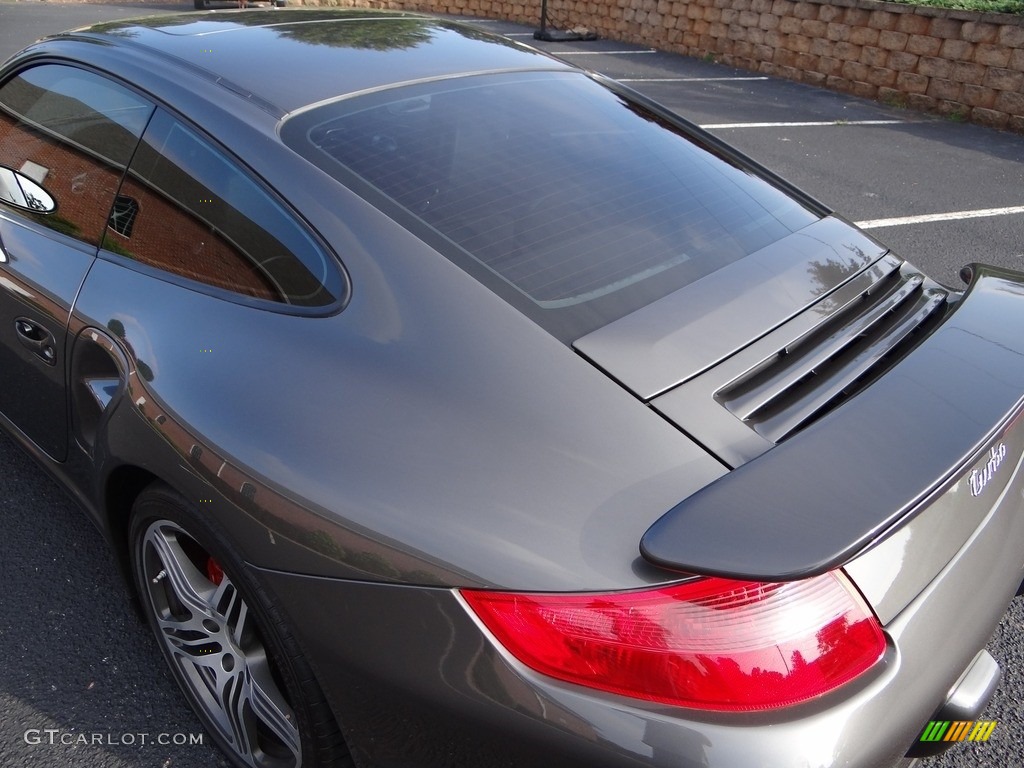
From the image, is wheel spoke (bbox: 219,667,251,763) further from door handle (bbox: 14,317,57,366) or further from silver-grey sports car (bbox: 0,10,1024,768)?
door handle (bbox: 14,317,57,366)

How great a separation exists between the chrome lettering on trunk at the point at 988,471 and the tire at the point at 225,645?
1232 millimetres

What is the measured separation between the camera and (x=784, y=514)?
1229mm

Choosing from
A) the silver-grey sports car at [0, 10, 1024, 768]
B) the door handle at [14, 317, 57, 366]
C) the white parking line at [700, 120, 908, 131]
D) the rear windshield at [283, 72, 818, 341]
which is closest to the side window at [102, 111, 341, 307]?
the silver-grey sports car at [0, 10, 1024, 768]

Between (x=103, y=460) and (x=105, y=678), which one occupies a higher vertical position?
(x=103, y=460)

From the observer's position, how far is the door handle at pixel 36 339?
7.03 feet

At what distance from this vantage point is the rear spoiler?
119cm

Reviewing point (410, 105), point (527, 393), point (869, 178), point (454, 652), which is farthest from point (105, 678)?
point (869, 178)

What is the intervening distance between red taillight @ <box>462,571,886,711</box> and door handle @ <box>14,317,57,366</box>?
1529 millimetres

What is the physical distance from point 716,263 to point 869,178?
240 inches

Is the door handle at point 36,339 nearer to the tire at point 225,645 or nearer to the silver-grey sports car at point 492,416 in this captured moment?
the silver-grey sports car at point 492,416

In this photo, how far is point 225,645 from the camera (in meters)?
1.84

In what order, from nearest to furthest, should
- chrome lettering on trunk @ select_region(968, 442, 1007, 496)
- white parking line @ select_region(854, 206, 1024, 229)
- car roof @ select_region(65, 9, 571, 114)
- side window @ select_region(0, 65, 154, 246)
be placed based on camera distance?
chrome lettering on trunk @ select_region(968, 442, 1007, 496) → car roof @ select_region(65, 9, 571, 114) → side window @ select_region(0, 65, 154, 246) → white parking line @ select_region(854, 206, 1024, 229)

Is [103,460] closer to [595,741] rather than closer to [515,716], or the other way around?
[515,716]

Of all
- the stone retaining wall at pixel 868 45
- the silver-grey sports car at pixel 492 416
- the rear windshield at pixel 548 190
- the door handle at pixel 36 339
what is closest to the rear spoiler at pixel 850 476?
the silver-grey sports car at pixel 492 416
